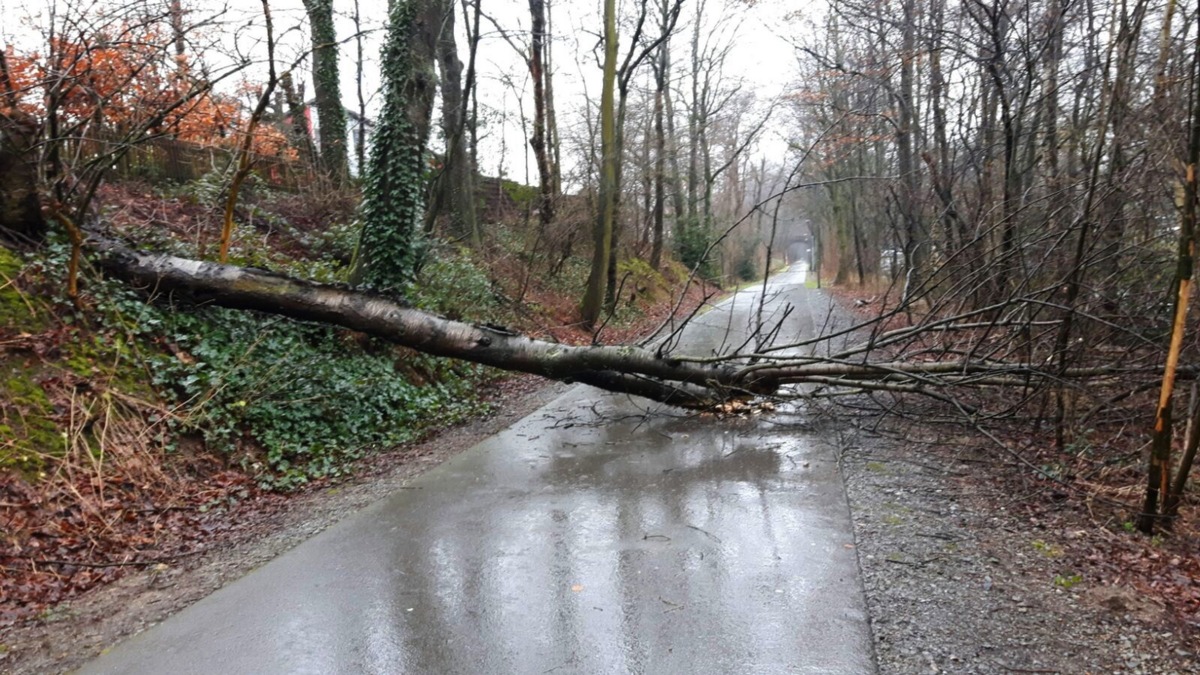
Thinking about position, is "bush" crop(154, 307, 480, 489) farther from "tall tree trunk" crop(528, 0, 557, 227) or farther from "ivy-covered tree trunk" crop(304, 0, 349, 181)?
"tall tree trunk" crop(528, 0, 557, 227)

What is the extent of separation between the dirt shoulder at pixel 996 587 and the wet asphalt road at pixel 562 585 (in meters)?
0.22

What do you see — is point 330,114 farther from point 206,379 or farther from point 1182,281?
point 1182,281

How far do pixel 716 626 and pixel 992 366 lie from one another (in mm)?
5140

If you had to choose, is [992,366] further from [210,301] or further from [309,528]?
[210,301]

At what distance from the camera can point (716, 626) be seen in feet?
13.0

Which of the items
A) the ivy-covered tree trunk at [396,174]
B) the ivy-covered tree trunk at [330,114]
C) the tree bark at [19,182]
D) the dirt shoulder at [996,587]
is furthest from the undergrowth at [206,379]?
the ivy-covered tree trunk at [330,114]

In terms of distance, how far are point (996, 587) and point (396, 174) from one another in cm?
958

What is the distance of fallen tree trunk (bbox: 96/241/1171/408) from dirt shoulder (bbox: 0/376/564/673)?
140 centimetres

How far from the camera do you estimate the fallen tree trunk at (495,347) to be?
8.26 metres

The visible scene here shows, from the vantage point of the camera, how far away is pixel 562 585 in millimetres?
4570

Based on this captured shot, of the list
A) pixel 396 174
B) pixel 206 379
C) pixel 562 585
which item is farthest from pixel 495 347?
pixel 562 585

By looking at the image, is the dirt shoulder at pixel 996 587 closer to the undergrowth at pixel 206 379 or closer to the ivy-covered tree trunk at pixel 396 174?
the undergrowth at pixel 206 379

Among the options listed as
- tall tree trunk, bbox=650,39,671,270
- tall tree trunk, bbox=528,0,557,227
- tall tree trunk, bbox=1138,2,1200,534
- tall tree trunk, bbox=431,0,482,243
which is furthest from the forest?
tall tree trunk, bbox=650,39,671,270

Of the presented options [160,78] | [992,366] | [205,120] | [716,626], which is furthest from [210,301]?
[992,366]
